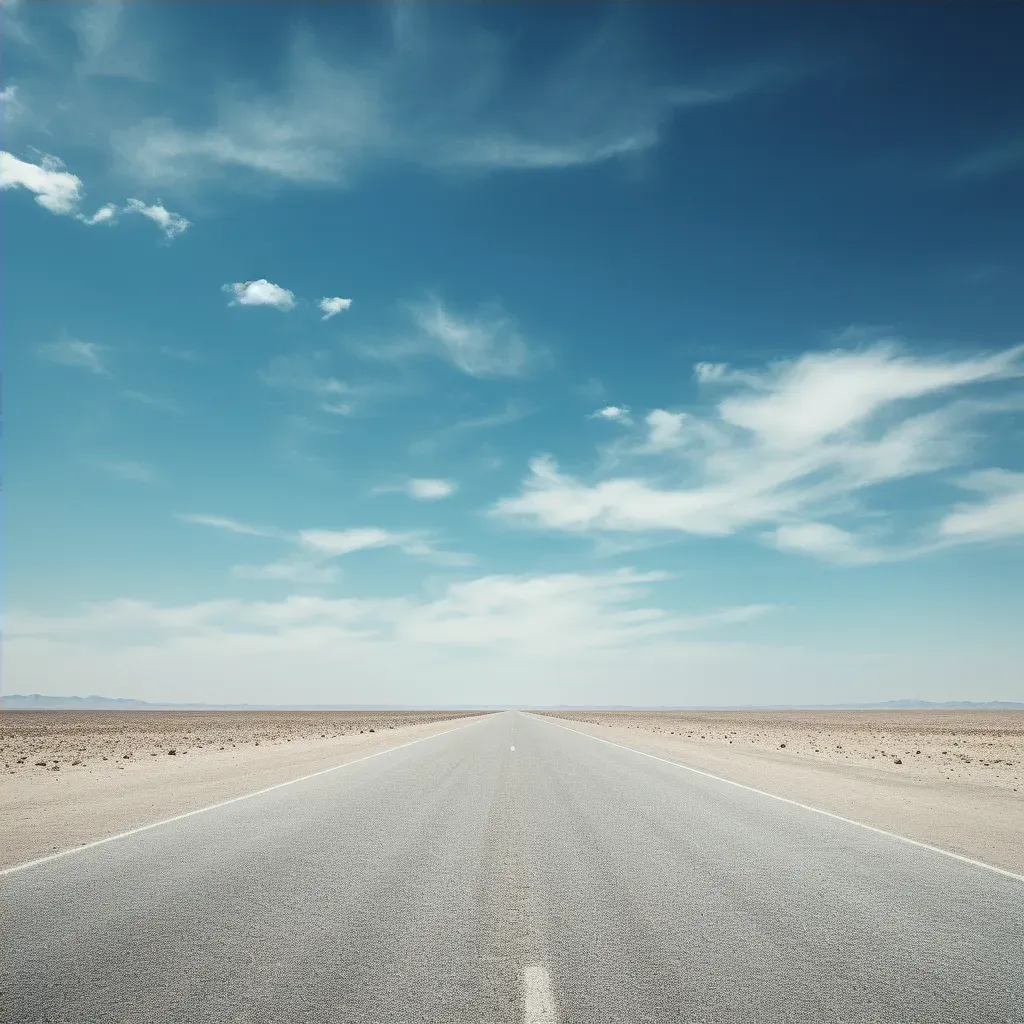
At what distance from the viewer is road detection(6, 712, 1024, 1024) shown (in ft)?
13.9

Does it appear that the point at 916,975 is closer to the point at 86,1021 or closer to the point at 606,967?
the point at 606,967

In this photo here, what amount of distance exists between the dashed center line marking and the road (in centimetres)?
2

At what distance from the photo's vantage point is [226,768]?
20375 mm

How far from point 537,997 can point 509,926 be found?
138cm

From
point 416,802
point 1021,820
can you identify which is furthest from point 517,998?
point 1021,820

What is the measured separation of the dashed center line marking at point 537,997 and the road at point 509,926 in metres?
0.02

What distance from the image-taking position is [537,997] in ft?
13.9

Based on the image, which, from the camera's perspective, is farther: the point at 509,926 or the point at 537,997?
the point at 509,926

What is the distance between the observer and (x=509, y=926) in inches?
219

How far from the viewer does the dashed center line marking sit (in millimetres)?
3980

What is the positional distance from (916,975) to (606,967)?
1.99 meters

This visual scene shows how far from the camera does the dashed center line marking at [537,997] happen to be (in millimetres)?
3980

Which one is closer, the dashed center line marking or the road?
the dashed center line marking

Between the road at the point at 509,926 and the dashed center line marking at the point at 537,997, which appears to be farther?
the road at the point at 509,926
